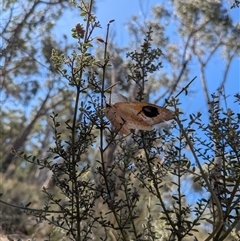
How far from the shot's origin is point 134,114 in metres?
0.62

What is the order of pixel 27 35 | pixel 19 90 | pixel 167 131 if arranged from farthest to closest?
1. pixel 19 90
2. pixel 27 35
3. pixel 167 131

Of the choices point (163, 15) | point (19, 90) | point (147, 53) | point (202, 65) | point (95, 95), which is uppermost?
point (163, 15)

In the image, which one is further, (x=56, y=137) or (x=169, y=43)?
(x=169, y=43)

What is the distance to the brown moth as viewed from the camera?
1.96 ft

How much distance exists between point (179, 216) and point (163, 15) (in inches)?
329

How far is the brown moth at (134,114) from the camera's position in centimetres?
60

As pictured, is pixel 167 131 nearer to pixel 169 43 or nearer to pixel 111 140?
pixel 111 140

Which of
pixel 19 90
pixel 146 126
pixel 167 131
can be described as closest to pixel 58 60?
pixel 146 126

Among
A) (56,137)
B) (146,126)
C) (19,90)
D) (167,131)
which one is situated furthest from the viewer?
(19,90)

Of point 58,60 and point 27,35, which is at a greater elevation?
point 27,35

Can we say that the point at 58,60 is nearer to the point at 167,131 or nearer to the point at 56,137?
the point at 56,137

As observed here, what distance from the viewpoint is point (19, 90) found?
27.7 feet

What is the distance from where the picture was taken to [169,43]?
859 centimetres

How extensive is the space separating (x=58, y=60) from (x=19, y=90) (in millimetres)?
8099
